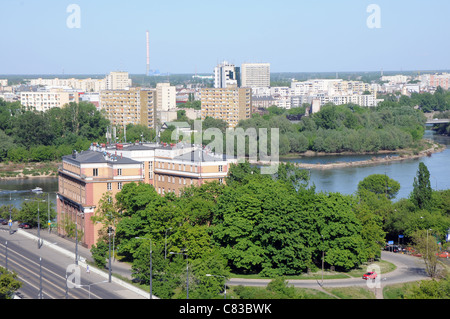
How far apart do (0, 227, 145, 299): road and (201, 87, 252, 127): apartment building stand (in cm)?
2590

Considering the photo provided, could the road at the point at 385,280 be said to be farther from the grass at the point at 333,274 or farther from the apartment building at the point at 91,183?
the apartment building at the point at 91,183

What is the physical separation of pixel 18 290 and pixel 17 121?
24.4m

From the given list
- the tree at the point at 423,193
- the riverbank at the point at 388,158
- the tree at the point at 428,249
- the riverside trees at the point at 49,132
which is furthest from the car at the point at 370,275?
the riverside trees at the point at 49,132

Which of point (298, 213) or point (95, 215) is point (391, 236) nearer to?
point (298, 213)

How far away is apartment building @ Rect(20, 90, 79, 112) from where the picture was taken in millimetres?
47125

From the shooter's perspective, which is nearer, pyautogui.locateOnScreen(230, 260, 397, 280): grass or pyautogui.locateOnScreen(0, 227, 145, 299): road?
pyautogui.locateOnScreen(0, 227, 145, 299): road

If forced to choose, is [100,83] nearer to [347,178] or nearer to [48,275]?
[347,178]

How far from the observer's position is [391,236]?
1564 centimetres

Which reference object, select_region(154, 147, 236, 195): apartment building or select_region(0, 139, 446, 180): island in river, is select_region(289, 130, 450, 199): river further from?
select_region(154, 147, 236, 195): apartment building

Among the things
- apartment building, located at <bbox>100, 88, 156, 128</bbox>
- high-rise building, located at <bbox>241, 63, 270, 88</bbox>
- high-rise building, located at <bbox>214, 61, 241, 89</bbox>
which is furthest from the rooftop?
high-rise building, located at <bbox>241, 63, 270, 88</bbox>

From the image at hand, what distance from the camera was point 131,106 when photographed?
40531mm

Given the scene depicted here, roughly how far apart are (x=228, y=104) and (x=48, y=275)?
29.3 meters

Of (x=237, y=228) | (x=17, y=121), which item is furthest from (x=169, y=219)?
(x=17, y=121)
